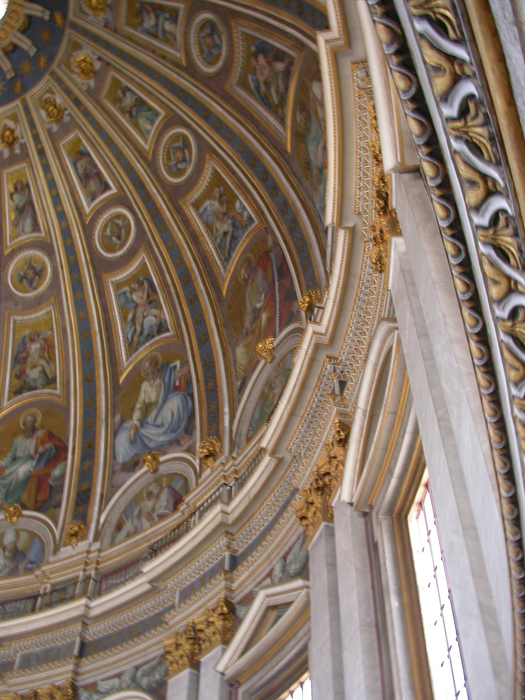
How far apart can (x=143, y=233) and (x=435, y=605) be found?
1106 cm

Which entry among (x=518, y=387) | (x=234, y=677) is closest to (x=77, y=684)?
(x=234, y=677)

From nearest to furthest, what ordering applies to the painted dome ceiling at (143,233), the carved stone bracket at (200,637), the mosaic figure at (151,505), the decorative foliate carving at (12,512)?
the carved stone bracket at (200,637) < the painted dome ceiling at (143,233) < the mosaic figure at (151,505) < the decorative foliate carving at (12,512)

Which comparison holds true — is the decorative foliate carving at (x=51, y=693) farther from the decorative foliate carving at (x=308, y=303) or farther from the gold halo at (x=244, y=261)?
the gold halo at (x=244, y=261)

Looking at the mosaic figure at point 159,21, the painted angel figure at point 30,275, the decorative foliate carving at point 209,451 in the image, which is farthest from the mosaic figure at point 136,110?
the decorative foliate carving at point 209,451

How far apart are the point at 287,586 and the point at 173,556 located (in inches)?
109

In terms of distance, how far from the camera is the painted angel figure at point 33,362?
16.5 meters

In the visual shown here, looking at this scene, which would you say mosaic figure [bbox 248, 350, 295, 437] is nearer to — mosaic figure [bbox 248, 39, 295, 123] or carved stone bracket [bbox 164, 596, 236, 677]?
carved stone bracket [bbox 164, 596, 236, 677]

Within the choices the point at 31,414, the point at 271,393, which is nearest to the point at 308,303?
the point at 271,393

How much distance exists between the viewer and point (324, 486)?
28.9ft

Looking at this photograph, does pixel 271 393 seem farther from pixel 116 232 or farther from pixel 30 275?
pixel 30 275

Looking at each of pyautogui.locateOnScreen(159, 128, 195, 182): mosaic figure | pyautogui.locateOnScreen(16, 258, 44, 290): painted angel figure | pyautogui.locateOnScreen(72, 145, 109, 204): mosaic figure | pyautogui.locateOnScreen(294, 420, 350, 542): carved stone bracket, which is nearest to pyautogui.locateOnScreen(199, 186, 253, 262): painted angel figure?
pyautogui.locateOnScreen(159, 128, 195, 182): mosaic figure

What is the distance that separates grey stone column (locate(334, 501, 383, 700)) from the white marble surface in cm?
195

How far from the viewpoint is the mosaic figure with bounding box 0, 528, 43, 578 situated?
1401 cm

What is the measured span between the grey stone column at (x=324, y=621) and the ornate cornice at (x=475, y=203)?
12.0 ft
